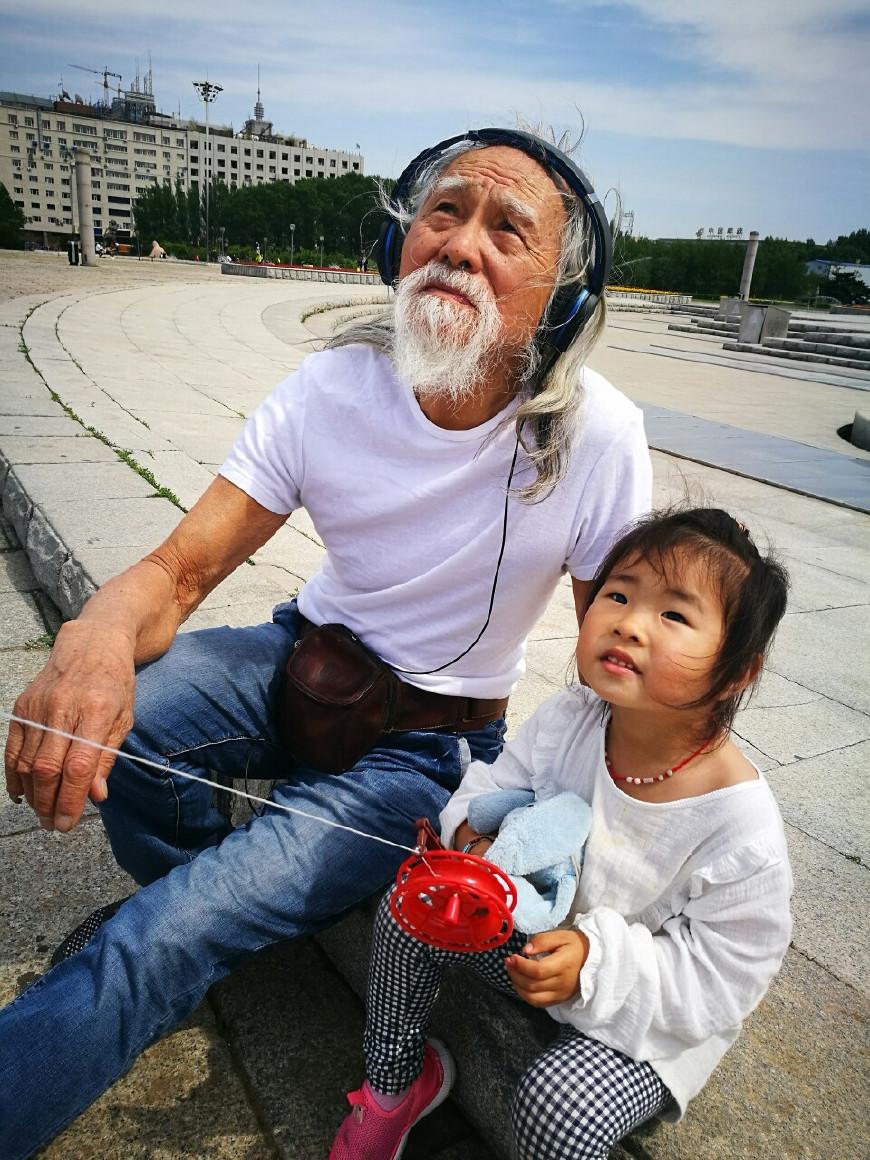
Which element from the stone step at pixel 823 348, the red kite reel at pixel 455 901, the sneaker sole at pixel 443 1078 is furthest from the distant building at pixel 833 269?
the red kite reel at pixel 455 901

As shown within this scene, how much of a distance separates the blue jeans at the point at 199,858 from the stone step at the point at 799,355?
20.1 metres

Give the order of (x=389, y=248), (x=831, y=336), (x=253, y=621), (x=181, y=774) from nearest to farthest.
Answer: (x=181, y=774) < (x=389, y=248) < (x=253, y=621) < (x=831, y=336)

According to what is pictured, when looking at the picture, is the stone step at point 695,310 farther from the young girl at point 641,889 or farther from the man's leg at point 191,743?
the young girl at point 641,889

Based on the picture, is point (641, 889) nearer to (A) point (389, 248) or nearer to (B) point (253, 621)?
(A) point (389, 248)

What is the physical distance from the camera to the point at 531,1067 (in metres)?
1.30

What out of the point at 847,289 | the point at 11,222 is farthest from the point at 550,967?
the point at 11,222

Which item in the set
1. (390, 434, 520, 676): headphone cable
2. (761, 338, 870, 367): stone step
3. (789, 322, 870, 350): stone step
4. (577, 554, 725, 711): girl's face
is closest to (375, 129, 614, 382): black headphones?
(390, 434, 520, 676): headphone cable

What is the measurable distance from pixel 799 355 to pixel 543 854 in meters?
23.1

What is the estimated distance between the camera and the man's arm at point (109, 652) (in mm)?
1481

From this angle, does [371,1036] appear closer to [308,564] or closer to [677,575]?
[677,575]

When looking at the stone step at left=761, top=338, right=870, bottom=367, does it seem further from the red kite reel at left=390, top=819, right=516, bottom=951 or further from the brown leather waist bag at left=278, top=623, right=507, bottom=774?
the red kite reel at left=390, top=819, right=516, bottom=951

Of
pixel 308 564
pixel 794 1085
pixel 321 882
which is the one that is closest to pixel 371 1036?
pixel 321 882

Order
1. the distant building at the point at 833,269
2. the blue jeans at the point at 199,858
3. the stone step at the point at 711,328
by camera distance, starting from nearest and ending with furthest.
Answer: the blue jeans at the point at 199,858, the stone step at the point at 711,328, the distant building at the point at 833,269

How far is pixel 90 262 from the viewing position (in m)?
31.1
